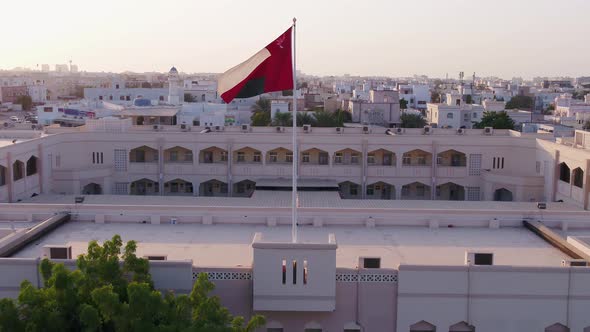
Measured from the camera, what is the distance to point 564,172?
101 ft

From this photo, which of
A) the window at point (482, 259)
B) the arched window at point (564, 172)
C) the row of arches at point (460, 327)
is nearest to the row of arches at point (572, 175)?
the arched window at point (564, 172)

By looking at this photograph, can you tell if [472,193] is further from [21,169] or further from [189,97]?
[189,97]

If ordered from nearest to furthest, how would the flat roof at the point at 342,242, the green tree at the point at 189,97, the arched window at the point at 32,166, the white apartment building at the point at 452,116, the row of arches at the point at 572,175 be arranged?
the flat roof at the point at 342,242 → the row of arches at the point at 572,175 → the arched window at the point at 32,166 → the white apartment building at the point at 452,116 → the green tree at the point at 189,97

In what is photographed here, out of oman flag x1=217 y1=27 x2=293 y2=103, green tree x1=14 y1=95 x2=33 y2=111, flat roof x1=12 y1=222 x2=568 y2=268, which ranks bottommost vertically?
flat roof x1=12 y1=222 x2=568 y2=268

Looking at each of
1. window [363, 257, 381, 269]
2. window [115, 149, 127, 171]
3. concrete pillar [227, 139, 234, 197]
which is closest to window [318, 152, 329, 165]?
concrete pillar [227, 139, 234, 197]

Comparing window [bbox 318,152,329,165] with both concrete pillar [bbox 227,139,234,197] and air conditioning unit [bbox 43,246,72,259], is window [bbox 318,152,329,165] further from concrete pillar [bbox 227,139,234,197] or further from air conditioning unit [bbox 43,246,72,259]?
air conditioning unit [bbox 43,246,72,259]

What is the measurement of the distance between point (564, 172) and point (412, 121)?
3585 centimetres

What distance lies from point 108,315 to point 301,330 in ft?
14.9

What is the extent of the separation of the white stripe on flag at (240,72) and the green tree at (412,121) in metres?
53.3

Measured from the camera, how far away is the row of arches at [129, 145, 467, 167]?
36.6m

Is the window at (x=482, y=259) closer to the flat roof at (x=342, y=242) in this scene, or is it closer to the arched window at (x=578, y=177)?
the flat roof at (x=342, y=242)

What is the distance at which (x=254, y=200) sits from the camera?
28.5 meters

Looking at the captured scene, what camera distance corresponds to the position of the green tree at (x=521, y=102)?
11219cm

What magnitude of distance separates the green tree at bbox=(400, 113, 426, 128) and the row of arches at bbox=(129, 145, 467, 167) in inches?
1158
